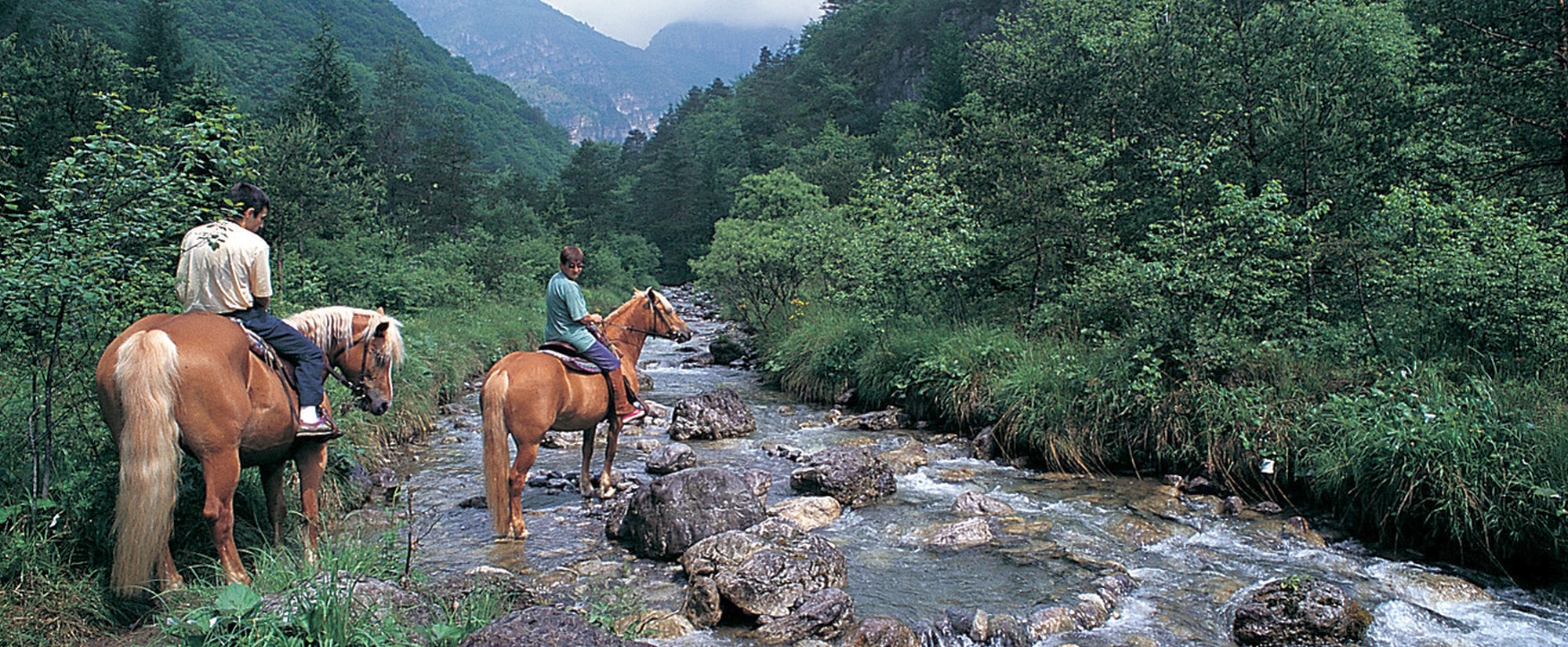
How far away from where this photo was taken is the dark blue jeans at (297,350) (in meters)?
6.20

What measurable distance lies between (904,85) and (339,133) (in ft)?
171

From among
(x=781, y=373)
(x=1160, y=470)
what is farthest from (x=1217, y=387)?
(x=781, y=373)

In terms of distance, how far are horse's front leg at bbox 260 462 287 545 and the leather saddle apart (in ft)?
9.66

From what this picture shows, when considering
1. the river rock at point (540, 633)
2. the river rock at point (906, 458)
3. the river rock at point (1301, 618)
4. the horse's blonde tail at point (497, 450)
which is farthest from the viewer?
the river rock at point (906, 458)

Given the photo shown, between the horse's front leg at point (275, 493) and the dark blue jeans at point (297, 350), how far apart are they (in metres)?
0.66

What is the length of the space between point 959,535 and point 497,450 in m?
4.76

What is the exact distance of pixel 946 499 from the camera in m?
10.0

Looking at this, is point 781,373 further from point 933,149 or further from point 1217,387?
point 1217,387

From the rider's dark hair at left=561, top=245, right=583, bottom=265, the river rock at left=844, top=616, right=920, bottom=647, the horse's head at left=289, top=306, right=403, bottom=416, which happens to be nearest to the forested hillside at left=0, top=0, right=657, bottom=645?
the horse's head at left=289, top=306, right=403, bottom=416

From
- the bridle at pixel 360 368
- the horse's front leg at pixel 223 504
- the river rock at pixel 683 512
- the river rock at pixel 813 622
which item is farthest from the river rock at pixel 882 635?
the bridle at pixel 360 368

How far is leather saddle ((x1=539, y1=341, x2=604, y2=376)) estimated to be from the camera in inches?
358

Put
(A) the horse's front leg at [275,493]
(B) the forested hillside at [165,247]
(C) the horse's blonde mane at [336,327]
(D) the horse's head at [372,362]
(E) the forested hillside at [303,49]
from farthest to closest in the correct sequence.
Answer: (E) the forested hillside at [303,49] → (D) the horse's head at [372,362] → (C) the horse's blonde mane at [336,327] → (A) the horse's front leg at [275,493] → (B) the forested hillside at [165,247]

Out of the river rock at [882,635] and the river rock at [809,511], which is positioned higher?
the river rock at [882,635]

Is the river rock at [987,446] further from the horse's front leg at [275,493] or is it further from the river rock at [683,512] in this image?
the horse's front leg at [275,493]
